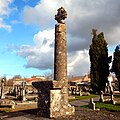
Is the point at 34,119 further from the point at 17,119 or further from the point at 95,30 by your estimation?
the point at 95,30

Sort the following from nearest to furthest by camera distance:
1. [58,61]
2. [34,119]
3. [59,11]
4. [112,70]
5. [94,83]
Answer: [34,119]
[58,61]
[59,11]
[94,83]
[112,70]

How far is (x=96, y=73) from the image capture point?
141 feet

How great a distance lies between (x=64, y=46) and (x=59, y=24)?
5.06 ft

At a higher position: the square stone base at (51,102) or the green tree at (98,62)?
the green tree at (98,62)

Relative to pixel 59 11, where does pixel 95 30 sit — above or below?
above

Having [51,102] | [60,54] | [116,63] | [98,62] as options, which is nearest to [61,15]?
[60,54]

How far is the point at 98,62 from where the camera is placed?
144 feet

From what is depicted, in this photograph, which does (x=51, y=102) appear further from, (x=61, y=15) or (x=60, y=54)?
(x=61, y=15)

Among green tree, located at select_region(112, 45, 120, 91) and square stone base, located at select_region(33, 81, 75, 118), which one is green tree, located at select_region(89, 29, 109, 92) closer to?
green tree, located at select_region(112, 45, 120, 91)

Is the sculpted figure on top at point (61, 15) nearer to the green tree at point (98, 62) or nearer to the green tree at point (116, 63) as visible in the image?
the green tree at point (98, 62)

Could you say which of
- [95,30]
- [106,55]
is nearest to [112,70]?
[106,55]

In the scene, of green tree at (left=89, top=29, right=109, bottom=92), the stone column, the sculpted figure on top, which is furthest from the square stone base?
green tree at (left=89, top=29, right=109, bottom=92)

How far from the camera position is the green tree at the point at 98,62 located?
42.5 m

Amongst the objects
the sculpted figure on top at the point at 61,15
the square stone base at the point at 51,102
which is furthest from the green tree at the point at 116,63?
the square stone base at the point at 51,102
